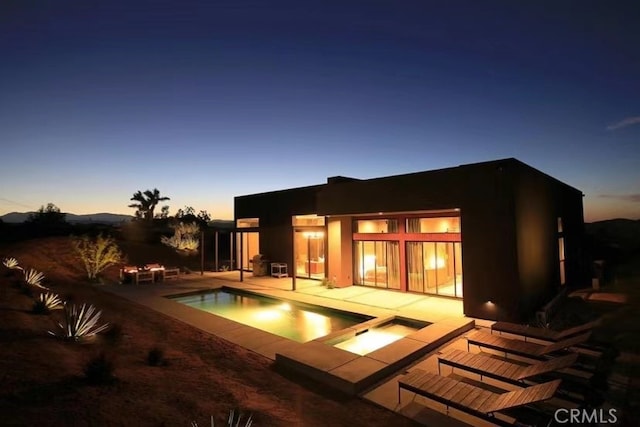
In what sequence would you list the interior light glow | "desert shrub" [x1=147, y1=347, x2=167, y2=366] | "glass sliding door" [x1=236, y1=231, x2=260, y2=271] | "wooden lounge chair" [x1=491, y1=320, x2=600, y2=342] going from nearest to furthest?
"desert shrub" [x1=147, y1=347, x2=167, y2=366]
"wooden lounge chair" [x1=491, y1=320, x2=600, y2=342]
the interior light glow
"glass sliding door" [x1=236, y1=231, x2=260, y2=271]

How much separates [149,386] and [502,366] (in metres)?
5.19

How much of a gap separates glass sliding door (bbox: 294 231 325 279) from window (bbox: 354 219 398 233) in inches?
83.5

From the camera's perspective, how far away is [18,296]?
8156mm

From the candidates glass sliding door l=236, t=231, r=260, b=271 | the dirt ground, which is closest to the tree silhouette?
glass sliding door l=236, t=231, r=260, b=271

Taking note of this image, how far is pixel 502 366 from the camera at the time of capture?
4809 millimetres

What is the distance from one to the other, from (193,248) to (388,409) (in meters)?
22.9

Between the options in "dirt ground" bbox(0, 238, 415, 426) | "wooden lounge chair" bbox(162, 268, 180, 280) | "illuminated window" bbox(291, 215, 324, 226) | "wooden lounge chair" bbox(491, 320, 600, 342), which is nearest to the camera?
"dirt ground" bbox(0, 238, 415, 426)

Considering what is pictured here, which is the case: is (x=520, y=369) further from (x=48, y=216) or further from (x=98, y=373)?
(x=48, y=216)

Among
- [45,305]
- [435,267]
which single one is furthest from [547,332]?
[45,305]

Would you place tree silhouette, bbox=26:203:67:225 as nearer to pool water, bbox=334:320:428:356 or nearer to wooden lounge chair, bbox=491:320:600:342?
pool water, bbox=334:320:428:356

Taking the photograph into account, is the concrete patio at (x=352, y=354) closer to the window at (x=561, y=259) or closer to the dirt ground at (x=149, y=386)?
the dirt ground at (x=149, y=386)

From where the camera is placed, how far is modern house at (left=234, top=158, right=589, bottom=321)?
27.3 ft

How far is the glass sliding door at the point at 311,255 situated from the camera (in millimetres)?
14812

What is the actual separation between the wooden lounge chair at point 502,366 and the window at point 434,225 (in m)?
5.60
